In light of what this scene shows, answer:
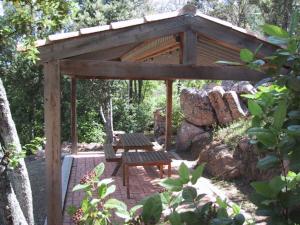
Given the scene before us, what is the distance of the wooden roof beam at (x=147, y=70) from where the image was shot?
426 centimetres

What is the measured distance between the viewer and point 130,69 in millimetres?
4426

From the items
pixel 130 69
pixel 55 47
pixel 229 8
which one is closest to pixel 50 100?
pixel 55 47

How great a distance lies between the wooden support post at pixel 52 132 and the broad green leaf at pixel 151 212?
3406 mm

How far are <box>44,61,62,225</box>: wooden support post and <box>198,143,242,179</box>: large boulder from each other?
3390mm

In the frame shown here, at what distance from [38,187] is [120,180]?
1689 mm

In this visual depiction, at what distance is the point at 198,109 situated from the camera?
962cm

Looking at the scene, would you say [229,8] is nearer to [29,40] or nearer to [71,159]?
[71,159]

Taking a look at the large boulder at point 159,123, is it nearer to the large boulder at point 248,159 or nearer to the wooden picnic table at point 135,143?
the wooden picnic table at point 135,143

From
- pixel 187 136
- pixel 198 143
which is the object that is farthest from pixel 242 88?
pixel 187 136

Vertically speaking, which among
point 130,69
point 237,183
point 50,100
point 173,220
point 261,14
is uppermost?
point 261,14

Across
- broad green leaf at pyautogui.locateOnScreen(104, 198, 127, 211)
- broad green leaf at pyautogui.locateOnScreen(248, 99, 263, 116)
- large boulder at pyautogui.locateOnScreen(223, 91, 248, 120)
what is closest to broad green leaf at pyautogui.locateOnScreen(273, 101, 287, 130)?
broad green leaf at pyautogui.locateOnScreen(248, 99, 263, 116)

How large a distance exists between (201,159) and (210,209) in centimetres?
679

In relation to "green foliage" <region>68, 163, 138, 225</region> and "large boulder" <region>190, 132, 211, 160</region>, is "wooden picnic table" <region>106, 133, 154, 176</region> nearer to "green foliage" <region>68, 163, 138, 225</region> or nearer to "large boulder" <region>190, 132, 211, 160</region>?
"large boulder" <region>190, 132, 211, 160</region>

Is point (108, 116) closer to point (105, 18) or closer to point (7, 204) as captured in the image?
point (105, 18)
